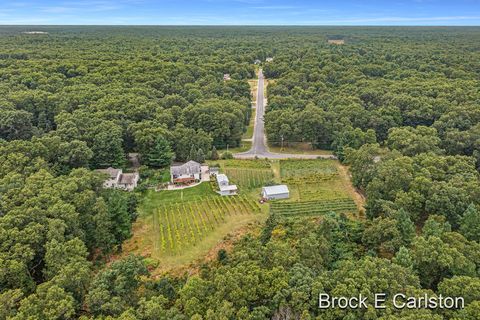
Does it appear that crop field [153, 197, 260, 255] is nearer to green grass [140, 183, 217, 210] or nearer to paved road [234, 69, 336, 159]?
green grass [140, 183, 217, 210]

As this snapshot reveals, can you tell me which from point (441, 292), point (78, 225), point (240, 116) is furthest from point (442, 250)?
point (240, 116)

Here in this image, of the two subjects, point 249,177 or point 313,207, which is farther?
point 249,177

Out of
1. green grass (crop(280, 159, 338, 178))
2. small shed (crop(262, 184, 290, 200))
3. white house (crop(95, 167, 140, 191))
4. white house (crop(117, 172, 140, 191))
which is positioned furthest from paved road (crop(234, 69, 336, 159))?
white house (crop(95, 167, 140, 191))

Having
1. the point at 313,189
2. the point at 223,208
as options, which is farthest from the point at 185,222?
the point at 313,189

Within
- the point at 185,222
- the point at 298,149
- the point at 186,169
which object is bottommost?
the point at 298,149

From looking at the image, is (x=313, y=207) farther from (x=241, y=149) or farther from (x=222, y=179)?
(x=241, y=149)

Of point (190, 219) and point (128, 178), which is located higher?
point (128, 178)
